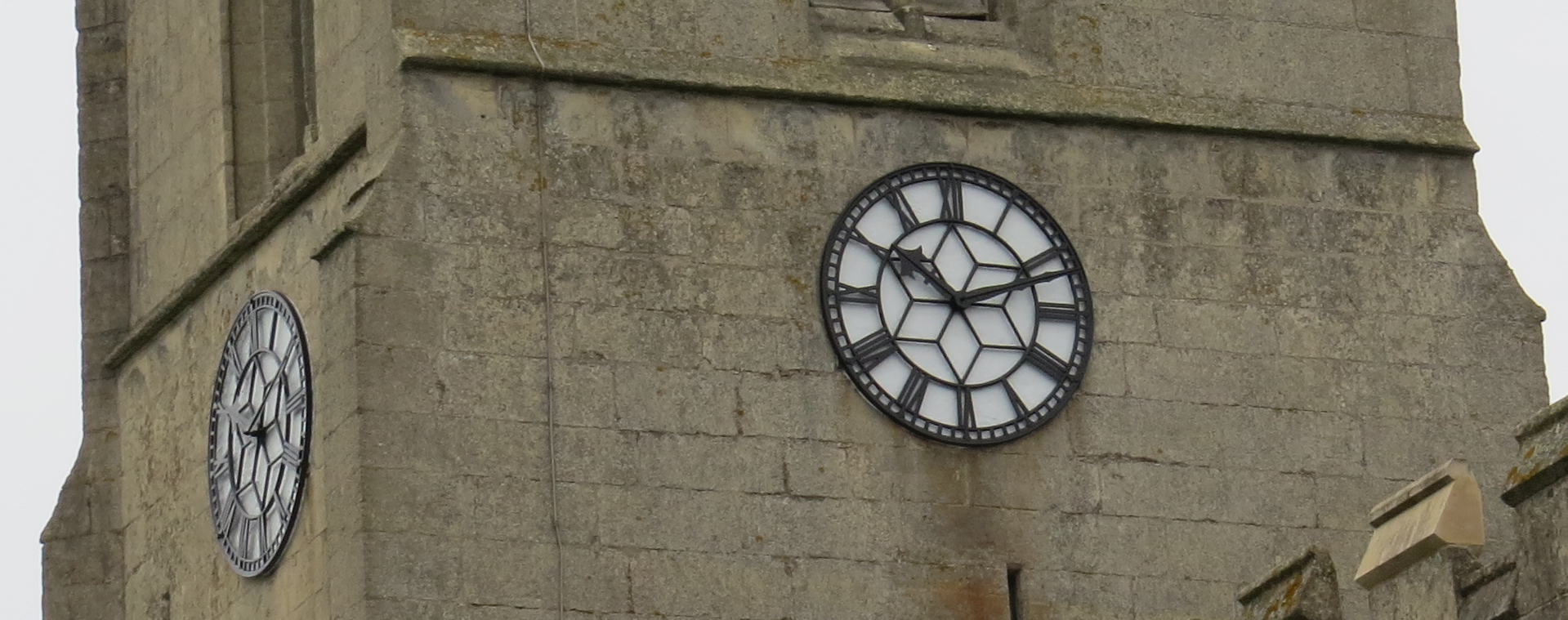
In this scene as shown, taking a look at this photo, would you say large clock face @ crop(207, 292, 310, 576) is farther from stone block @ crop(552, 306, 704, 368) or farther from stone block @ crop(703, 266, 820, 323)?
stone block @ crop(703, 266, 820, 323)

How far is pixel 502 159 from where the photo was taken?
25469 mm

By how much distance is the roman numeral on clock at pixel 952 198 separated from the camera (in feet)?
85.9

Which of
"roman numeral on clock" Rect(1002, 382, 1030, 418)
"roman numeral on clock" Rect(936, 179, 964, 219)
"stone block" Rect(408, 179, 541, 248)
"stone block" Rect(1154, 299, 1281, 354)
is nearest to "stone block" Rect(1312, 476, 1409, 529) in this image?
"stone block" Rect(1154, 299, 1281, 354)

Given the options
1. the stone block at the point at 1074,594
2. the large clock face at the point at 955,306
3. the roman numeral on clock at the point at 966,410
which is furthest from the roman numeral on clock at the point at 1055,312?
the stone block at the point at 1074,594

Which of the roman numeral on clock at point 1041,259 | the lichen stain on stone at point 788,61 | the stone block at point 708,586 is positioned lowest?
the stone block at point 708,586

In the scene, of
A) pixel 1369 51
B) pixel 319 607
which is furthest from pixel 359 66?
pixel 1369 51

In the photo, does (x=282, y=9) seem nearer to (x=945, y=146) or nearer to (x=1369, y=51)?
(x=945, y=146)

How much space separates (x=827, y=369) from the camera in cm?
2577

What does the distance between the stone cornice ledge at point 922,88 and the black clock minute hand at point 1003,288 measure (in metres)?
0.96

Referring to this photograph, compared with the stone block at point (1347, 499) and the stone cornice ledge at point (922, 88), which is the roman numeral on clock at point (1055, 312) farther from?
the stone block at point (1347, 499)

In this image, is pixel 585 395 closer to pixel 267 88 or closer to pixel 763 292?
pixel 763 292

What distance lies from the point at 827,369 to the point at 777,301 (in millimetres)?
463

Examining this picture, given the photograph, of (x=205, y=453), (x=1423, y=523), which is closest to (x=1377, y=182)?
(x=205, y=453)

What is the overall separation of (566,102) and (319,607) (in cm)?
309
